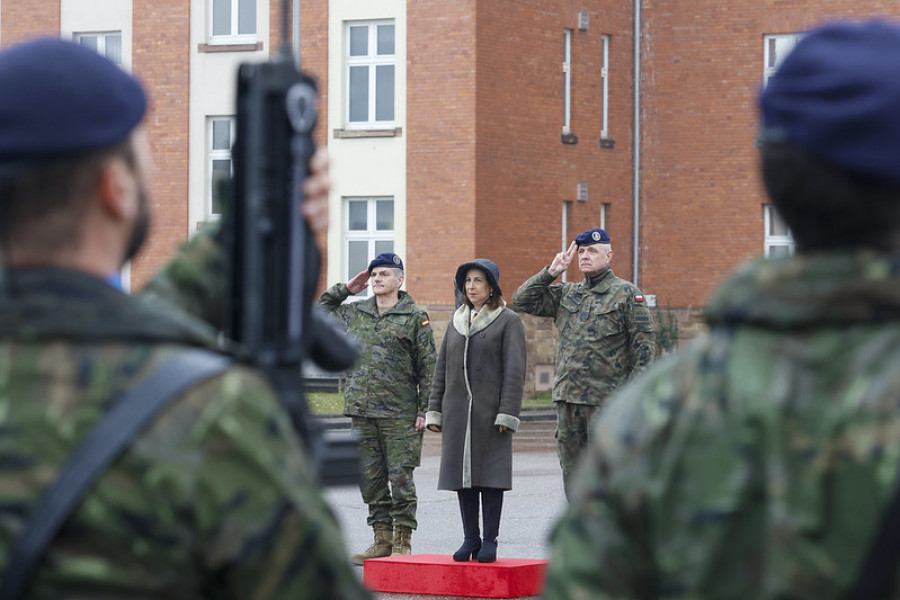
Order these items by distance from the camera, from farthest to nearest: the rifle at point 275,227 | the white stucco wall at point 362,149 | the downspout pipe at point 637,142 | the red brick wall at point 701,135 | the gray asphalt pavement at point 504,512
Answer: the downspout pipe at point 637,142
the red brick wall at point 701,135
the white stucco wall at point 362,149
the gray asphalt pavement at point 504,512
the rifle at point 275,227

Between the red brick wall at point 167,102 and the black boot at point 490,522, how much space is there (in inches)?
877

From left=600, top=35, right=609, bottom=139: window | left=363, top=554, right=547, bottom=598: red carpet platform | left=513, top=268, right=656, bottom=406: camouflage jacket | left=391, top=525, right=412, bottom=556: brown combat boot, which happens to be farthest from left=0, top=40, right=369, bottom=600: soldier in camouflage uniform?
left=600, top=35, right=609, bottom=139: window

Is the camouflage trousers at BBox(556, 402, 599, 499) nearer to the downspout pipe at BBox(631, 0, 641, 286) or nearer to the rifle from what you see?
the rifle

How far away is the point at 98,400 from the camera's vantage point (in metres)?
1.96

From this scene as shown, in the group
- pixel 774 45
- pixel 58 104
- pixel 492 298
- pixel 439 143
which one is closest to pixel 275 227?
pixel 58 104

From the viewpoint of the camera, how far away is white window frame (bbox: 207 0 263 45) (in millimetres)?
32062

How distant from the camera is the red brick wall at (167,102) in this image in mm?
32219

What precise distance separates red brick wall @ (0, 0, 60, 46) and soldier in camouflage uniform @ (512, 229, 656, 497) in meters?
24.2

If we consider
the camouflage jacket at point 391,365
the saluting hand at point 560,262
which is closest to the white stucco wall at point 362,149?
the saluting hand at point 560,262

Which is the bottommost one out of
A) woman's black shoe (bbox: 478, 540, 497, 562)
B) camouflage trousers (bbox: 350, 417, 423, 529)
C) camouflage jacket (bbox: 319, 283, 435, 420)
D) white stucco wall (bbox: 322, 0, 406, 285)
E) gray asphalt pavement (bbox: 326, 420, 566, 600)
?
gray asphalt pavement (bbox: 326, 420, 566, 600)

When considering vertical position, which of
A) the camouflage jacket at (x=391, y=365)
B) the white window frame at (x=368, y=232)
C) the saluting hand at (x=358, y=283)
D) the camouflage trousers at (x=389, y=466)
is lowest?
the camouflage trousers at (x=389, y=466)

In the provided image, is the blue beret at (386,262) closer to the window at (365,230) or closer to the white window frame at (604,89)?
the window at (365,230)

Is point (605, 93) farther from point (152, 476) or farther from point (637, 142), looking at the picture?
point (152, 476)

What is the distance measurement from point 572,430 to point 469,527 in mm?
1197
